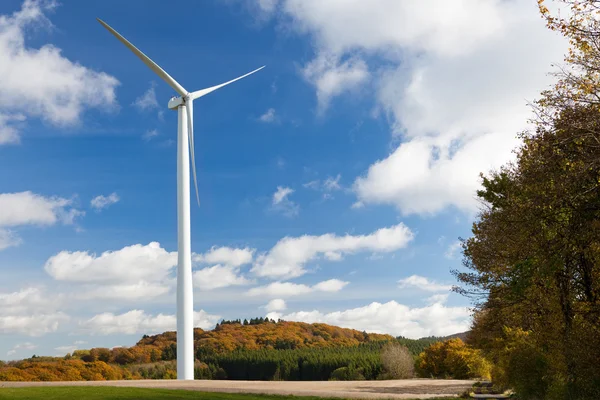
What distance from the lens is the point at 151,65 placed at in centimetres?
5541

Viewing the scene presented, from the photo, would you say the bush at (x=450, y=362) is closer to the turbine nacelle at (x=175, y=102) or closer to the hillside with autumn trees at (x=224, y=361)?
the hillside with autumn trees at (x=224, y=361)

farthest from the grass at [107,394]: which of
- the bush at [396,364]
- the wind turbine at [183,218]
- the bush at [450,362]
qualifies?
the bush at [396,364]

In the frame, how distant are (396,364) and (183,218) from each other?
55.5 m

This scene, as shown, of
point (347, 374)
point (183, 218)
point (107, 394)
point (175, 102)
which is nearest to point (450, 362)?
point (347, 374)

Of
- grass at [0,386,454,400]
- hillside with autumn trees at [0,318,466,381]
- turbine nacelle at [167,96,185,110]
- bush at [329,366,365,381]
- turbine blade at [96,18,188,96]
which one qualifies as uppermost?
turbine blade at [96,18,188,96]

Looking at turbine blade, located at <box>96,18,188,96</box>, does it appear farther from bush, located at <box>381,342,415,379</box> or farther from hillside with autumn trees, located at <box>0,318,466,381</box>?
bush, located at <box>381,342,415,379</box>

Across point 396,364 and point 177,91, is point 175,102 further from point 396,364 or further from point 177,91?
point 396,364

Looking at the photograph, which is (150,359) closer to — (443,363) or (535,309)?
(443,363)

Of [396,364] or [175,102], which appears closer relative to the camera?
[175,102]

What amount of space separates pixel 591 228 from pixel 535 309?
1426 centimetres

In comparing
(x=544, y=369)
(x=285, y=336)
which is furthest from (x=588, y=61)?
(x=285, y=336)

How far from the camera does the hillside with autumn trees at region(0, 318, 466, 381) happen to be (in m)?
73.1

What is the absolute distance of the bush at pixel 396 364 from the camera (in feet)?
309

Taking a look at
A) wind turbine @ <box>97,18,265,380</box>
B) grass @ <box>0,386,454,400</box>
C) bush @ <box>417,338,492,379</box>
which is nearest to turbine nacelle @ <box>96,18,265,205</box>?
wind turbine @ <box>97,18,265,380</box>
